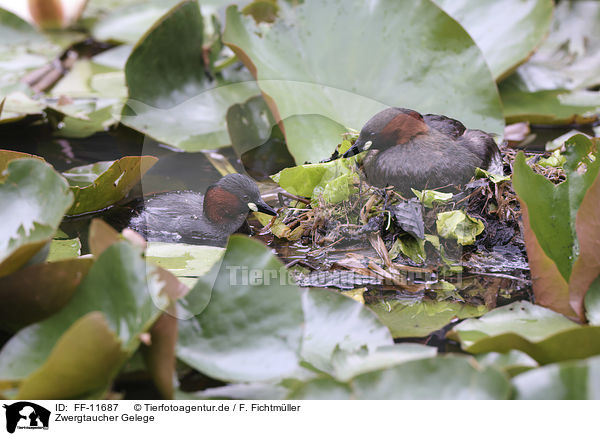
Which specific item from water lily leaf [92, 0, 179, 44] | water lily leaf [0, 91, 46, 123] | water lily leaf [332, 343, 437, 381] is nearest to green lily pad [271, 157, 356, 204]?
water lily leaf [332, 343, 437, 381]

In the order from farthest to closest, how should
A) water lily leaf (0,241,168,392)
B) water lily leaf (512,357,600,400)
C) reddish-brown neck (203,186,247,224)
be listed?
reddish-brown neck (203,186,247,224), water lily leaf (0,241,168,392), water lily leaf (512,357,600,400)

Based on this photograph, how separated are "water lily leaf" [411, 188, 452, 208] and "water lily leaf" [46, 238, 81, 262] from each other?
0.80m

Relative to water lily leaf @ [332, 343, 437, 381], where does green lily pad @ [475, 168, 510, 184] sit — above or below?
below

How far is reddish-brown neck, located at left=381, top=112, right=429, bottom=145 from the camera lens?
4.70 feet

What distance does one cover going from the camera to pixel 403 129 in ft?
4.75

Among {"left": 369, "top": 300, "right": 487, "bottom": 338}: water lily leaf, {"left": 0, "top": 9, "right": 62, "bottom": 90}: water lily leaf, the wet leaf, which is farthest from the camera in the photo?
{"left": 0, "top": 9, "right": 62, "bottom": 90}: water lily leaf

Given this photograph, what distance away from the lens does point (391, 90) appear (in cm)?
173

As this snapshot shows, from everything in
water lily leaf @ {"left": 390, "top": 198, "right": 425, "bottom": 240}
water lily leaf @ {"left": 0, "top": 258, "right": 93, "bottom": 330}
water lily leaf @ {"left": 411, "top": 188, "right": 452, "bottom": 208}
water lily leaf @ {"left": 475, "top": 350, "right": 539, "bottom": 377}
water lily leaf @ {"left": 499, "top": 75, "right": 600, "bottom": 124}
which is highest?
water lily leaf @ {"left": 0, "top": 258, "right": 93, "bottom": 330}

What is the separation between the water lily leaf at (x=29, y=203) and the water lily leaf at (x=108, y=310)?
11cm

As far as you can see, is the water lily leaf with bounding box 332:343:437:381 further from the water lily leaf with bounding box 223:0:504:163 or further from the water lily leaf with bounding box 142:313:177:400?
the water lily leaf with bounding box 223:0:504:163

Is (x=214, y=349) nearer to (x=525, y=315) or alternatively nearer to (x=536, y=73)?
(x=525, y=315)

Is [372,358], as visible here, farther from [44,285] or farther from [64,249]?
[64,249]

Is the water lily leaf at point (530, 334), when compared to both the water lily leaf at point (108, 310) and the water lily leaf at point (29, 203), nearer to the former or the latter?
the water lily leaf at point (108, 310)

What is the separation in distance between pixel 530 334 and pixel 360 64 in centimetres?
108
